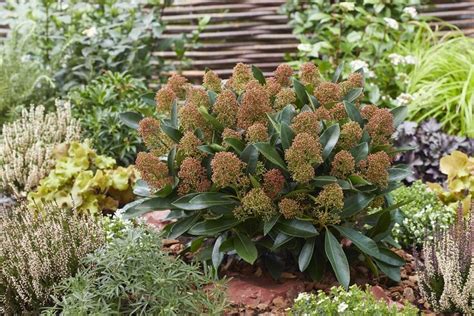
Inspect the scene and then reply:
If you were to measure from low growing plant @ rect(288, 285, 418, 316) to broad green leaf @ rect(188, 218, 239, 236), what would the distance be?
460mm

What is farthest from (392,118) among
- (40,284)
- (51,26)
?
(51,26)

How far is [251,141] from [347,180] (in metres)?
0.41

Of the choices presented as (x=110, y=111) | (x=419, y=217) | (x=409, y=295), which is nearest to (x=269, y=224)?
(x=409, y=295)

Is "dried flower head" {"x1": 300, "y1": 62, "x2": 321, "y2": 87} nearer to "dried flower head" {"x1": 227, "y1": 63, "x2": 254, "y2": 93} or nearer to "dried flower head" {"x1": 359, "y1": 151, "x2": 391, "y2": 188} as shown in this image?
"dried flower head" {"x1": 227, "y1": 63, "x2": 254, "y2": 93}

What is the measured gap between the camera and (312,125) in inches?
115

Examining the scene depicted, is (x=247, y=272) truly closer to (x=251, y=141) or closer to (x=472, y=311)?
(x=251, y=141)

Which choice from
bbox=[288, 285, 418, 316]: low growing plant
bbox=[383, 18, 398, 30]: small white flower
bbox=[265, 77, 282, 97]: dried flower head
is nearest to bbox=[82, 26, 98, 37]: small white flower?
bbox=[383, 18, 398, 30]: small white flower

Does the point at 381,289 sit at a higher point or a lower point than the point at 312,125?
lower

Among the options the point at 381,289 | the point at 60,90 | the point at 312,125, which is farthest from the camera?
the point at 60,90

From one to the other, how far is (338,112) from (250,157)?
1.58ft

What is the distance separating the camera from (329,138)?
2977mm

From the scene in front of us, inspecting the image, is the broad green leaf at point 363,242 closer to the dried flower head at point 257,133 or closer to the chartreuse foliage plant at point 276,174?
the chartreuse foliage plant at point 276,174

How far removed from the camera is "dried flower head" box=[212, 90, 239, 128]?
3098 millimetres

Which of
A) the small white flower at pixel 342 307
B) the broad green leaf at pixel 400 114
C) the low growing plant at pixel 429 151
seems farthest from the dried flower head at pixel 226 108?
the low growing plant at pixel 429 151
